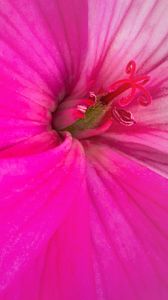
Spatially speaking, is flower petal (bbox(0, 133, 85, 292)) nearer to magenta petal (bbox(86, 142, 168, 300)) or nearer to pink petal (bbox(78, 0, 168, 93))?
magenta petal (bbox(86, 142, 168, 300))

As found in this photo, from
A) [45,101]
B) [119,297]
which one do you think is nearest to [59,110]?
[45,101]

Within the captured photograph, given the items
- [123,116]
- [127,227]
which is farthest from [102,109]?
[127,227]

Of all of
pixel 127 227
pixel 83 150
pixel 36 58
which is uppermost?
pixel 36 58

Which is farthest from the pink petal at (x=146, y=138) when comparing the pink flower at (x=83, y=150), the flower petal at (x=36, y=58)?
the flower petal at (x=36, y=58)

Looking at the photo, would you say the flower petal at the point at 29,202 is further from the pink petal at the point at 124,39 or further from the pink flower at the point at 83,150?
the pink petal at the point at 124,39

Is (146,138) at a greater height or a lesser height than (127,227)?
greater

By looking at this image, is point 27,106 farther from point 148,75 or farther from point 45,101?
point 148,75

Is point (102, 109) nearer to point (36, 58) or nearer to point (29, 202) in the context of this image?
point (36, 58)

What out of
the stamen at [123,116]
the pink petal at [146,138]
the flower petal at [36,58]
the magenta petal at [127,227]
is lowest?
the magenta petal at [127,227]
